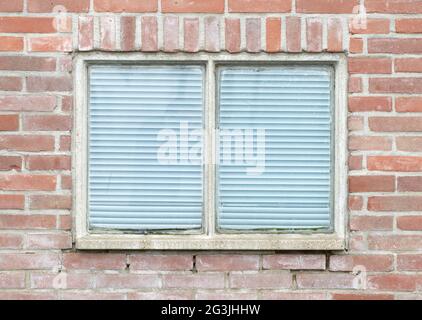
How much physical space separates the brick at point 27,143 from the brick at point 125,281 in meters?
0.67

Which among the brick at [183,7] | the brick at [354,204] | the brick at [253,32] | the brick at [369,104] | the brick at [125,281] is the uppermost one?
the brick at [183,7]

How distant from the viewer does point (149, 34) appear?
13.5 feet

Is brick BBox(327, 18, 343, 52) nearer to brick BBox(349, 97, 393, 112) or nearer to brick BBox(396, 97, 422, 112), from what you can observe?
brick BBox(349, 97, 393, 112)

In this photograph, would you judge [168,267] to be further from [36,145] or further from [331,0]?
[331,0]

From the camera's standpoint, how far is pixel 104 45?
4.12 m

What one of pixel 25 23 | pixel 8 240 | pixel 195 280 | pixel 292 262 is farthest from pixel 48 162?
pixel 292 262

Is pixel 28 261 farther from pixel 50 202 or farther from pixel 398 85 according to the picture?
pixel 398 85

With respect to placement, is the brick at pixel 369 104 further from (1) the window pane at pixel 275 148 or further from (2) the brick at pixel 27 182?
(2) the brick at pixel 27 182

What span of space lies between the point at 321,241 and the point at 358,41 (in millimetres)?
954

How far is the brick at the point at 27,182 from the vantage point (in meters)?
4.13

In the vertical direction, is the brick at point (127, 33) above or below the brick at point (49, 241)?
above

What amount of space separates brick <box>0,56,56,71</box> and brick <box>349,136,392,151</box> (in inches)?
57.1

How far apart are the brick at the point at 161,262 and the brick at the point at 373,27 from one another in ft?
4.35

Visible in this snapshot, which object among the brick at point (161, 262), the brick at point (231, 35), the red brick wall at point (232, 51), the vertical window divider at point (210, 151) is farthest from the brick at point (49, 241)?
the brick at point (231, 35)
